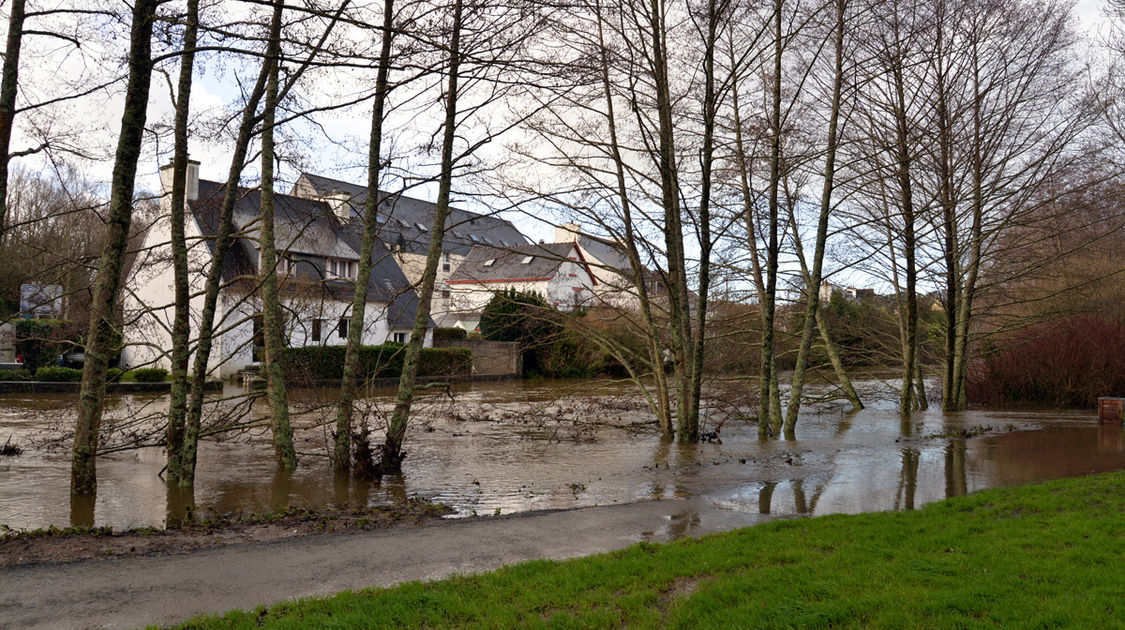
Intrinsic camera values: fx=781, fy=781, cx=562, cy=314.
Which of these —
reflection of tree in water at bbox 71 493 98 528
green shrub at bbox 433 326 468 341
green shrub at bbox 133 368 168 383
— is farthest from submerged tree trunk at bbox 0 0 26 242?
green shrub at bbox 433 326 468 341

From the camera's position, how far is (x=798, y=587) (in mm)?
5219

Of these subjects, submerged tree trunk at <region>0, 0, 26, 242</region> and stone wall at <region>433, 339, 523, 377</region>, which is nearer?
submerged tree trunk at <region>0, 0, 26, 242</region>

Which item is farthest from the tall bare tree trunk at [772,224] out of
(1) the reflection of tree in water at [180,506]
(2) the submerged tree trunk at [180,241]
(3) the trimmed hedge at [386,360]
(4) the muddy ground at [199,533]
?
(3) the trimmed hedge at [386,360]

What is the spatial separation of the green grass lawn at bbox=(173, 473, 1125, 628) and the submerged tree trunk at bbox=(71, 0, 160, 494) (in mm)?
Result: 4836

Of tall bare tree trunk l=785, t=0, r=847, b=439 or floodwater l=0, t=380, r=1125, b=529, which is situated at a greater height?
tall bare tree trunk l=785, t=0, r=847, b=439

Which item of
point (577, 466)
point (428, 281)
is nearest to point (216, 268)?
point (428, 281)

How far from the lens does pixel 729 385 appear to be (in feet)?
68.0

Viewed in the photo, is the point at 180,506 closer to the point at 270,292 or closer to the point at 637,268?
the point at 270,292

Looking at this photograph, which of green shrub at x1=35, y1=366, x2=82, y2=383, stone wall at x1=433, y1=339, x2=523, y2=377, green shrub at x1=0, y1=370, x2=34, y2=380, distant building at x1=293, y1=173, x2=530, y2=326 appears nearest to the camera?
distant building at x1=293, y1=173, x2=530, y2=326

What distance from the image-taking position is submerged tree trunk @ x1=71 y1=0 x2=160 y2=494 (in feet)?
24.0

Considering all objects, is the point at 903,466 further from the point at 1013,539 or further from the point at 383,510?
the point at 383,510

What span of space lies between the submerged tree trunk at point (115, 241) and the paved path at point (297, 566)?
2.95 meters

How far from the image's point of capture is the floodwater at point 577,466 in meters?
10.1

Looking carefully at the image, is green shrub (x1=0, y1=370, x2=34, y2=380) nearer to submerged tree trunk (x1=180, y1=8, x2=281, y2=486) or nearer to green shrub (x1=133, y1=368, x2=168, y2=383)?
green shrub (x1=133, y1=368, x2=168, y2=383)
